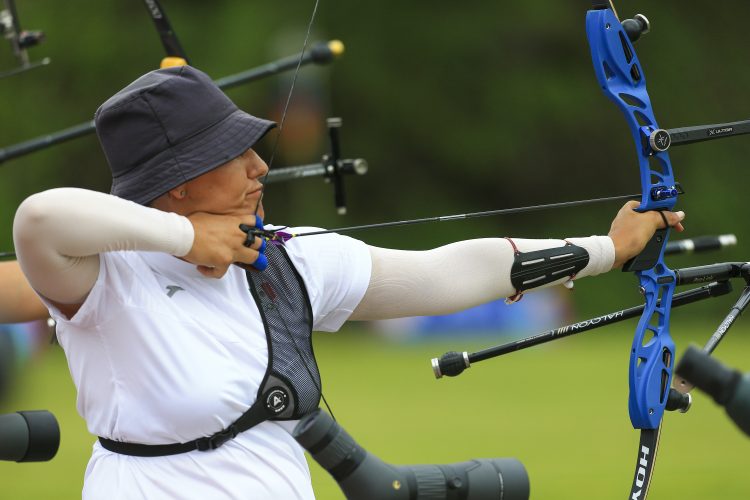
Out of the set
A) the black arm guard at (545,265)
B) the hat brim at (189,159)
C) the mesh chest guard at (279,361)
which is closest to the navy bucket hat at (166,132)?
the hat brim at (189,159)

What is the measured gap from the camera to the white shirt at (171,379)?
8.84 ft

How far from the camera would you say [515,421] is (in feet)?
31.2

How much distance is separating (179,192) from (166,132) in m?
0.13

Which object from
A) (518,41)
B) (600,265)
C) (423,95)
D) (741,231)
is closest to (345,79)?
(423,95)

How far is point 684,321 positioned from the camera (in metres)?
16.1

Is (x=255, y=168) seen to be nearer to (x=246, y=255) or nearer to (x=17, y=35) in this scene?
(x=246, y=255)

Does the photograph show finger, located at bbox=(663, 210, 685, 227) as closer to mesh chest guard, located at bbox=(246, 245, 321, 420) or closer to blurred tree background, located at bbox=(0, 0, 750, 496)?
mesh chest guard, located at bbox=(246, 245, 321, 420)

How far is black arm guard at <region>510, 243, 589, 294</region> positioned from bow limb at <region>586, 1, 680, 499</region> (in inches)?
8.3

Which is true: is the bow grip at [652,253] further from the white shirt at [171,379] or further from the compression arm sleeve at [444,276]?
the white shirt at [171,379]

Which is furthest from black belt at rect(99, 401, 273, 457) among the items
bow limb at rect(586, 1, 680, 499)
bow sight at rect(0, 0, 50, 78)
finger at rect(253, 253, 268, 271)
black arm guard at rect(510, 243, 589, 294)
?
bow sight at rect(0, 0, 50, 78)

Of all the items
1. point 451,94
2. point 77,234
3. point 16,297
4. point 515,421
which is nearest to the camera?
point 77,234

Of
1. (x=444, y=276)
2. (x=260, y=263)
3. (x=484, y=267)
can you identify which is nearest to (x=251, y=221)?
(x=260, y=263)

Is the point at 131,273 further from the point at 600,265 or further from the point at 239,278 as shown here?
the point at 600,265

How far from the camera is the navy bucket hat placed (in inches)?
109
